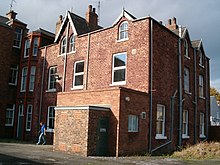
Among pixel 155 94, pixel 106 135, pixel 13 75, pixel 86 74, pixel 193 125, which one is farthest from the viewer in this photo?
pixel 13 75

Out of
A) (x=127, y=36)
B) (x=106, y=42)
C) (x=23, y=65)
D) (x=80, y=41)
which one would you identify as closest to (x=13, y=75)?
(x=23, y=65)

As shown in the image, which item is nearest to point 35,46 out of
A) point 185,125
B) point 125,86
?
point 125,86

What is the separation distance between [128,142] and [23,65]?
16.2m

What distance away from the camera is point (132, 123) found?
16734mm

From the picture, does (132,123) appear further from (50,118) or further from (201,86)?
(201,86)

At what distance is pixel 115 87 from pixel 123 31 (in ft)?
19.6

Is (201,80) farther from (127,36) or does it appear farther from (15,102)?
(15,102)

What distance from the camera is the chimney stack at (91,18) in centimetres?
2667

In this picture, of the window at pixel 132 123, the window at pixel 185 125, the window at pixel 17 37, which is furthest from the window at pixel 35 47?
the window at pixel 185 125

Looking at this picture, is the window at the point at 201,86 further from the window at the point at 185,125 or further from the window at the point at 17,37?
the window at the point at 17,37

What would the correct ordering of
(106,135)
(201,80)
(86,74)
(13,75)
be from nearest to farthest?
(106,135)
(86,74)
(201,80)
(13,75)

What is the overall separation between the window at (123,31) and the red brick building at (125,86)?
0.26 ft

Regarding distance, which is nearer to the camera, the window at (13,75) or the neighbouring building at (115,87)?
the neighbouring building at (115,87)

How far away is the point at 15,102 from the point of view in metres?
28.0
